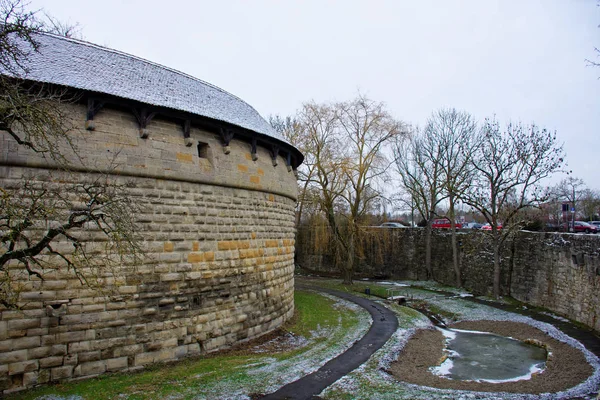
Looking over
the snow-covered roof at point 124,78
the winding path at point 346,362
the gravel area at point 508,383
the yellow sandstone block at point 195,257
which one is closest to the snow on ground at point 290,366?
the winding path at point 346,362

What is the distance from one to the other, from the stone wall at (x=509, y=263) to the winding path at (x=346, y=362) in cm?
569

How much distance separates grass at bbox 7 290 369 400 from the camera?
6867 millimetres

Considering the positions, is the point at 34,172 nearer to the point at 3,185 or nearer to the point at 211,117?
the point at 3,185

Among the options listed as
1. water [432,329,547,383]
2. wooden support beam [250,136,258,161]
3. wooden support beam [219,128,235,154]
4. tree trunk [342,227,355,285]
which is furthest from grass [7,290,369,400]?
tree trunk [342,227,355,285]

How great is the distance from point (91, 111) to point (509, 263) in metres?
17.0

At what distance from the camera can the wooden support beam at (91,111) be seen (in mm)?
7809

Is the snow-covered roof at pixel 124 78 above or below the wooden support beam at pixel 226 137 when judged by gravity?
above

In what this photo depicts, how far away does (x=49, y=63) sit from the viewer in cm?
807

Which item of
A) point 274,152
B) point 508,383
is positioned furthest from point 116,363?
point 508,383

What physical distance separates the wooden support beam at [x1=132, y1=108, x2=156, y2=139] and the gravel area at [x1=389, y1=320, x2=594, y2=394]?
700 cm

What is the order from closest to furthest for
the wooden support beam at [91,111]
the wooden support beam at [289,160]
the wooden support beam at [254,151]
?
the wooden support beam at [91,111]
the wooden support beam at [254,151]
the wooden support beam at [289,160]

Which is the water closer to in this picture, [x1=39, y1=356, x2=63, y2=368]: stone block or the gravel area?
the gravel area

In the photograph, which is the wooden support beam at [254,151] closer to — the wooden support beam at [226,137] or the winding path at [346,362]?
the wooden support beam at [226,137]

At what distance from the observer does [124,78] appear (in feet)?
29.7
